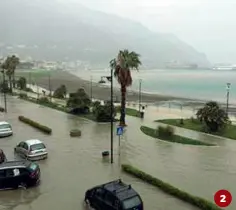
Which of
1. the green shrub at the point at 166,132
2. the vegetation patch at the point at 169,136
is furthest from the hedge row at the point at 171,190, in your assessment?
the green shrub at the point at 166,132

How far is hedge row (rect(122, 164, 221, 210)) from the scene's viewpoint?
53.1 feet

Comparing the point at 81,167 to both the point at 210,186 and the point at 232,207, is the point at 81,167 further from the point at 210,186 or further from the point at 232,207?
the point at 232,207

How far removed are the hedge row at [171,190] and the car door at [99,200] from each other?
3.97m

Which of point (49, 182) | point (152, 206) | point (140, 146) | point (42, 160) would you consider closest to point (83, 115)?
point (140, 146)

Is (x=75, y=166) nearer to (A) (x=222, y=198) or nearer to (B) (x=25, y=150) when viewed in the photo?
(B) (x=25, y=150)

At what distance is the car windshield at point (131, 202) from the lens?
47.7 ft

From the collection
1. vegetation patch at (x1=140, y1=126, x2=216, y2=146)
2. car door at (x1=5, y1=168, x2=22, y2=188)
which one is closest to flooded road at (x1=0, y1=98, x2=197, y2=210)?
car door at (x1=5, y1=168, x2=22, y2=188)

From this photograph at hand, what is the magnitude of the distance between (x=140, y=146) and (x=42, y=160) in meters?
7.65

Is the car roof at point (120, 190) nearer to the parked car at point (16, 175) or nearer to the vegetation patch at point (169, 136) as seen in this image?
the parked car at point (16, 175)

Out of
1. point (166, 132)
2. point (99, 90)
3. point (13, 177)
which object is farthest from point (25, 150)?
point (99, 90)

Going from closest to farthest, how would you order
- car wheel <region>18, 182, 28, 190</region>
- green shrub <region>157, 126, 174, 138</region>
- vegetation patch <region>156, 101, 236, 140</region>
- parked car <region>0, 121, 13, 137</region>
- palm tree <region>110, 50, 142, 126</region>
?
car wheel <region>18, 182, 28, 190</region>, green shrub <region>157, 126, 174, 138</region>, parked car <region>0, 121, 13, 137</region>, vegetation patch <region>156, 101, 236, 140</region>, palm tree <region>110, 50, 142, 126</region>

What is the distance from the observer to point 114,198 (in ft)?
49.3

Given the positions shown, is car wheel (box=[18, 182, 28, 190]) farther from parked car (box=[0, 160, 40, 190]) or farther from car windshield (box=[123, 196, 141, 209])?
car windshield (box=[123, 196, 141, 209])

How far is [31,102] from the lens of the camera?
59.0 metres
